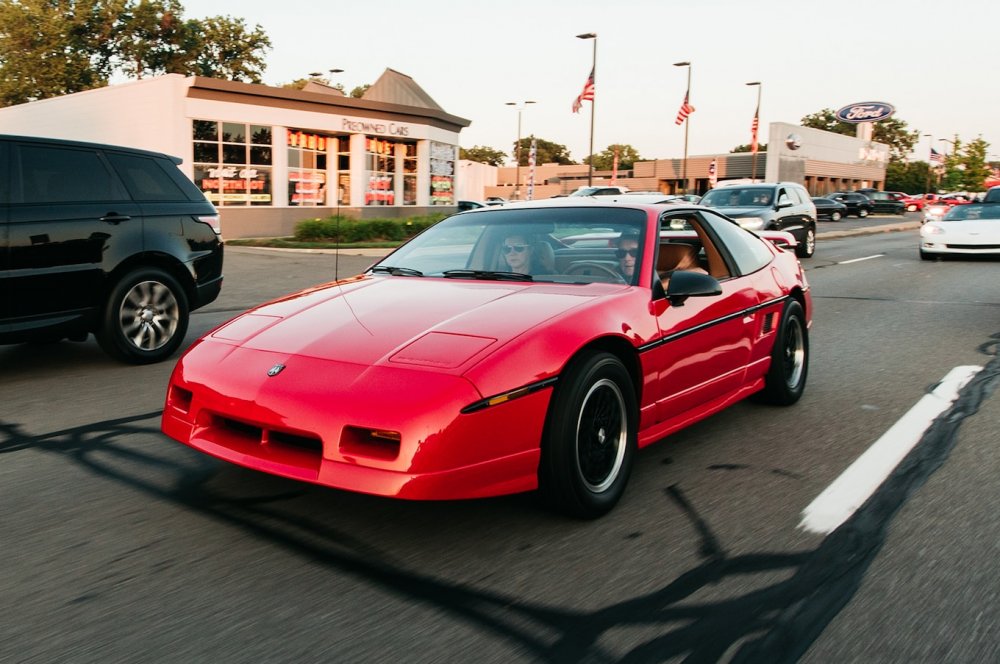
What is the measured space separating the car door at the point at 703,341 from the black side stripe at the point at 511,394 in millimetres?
830

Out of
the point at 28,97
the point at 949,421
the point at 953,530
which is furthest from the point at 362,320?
the point at 28,97

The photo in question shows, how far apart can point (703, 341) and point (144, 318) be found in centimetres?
465

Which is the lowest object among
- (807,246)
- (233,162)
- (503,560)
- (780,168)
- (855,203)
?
(503,560)

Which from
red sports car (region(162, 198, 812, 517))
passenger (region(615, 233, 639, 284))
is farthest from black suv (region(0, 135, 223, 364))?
passenger (region(615, 233, 639, 284))

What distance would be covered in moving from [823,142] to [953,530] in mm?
77507

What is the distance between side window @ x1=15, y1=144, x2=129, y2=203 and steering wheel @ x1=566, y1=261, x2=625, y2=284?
419 cm

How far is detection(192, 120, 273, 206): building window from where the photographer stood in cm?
A: 2612

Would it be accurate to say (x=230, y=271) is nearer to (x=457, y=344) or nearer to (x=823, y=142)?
(x=457, y=344)

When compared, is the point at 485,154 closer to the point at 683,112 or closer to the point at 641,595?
the point at 683,112

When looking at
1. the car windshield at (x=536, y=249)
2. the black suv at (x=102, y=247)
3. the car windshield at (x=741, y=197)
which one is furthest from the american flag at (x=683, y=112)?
the car windshield at (x=536, y=249)

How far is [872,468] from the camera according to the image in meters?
4.29

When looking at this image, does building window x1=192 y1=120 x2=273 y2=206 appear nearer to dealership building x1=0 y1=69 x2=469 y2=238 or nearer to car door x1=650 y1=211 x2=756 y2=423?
dealership building x1=0 y1=69 x2=469 y2=238

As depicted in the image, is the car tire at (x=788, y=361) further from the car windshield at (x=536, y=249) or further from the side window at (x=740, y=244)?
the car windshield at (x=536, y=249)

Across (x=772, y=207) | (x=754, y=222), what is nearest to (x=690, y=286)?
(x=754, y=222)
